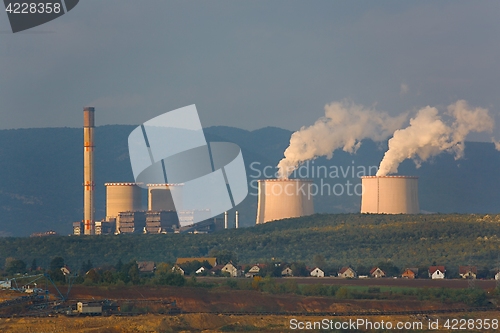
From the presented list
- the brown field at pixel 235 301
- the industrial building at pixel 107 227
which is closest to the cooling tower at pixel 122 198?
the industrial building at pixel 107 227

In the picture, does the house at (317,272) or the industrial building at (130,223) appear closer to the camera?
the house at (317,272)

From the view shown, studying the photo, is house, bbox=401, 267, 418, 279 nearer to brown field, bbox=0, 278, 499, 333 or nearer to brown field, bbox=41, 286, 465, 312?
brown field, bbox=0, 278, 499, 333

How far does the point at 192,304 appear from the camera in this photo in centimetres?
5225

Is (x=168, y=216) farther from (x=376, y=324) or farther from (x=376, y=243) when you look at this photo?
(x=376, y=324)

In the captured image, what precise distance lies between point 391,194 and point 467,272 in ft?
48.8

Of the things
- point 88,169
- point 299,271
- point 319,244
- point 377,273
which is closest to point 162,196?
point 88,169

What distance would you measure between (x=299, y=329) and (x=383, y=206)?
4548cm

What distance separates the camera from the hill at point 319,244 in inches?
3396

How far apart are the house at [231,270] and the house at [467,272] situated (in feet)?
48.2

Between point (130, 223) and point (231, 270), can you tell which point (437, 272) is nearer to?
point (231, 270)

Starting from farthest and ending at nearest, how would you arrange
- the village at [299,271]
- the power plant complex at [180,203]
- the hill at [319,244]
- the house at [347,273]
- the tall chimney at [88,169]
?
the tall chimney at [88,169] → the power plant complex at [180,203] → the hill at [319,244] → the house at [347,273] → the village at [299,271]

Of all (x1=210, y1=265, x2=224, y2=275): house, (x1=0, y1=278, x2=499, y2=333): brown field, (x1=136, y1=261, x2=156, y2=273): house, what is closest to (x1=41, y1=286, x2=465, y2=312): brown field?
(x1=0, y1=278, x2=499, y2=333): brown field

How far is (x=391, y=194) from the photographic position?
281 feet

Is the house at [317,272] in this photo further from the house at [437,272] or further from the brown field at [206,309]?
the brown field at [206,309]
